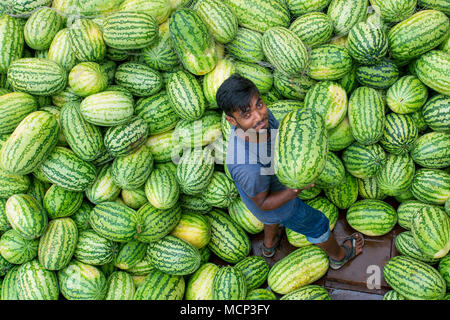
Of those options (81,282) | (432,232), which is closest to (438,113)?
(432,232)

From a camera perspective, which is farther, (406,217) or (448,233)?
(406,217)

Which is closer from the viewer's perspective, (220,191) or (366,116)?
(366,116)

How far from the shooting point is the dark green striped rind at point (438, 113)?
3326 millimetres

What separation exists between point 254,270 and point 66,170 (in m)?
1.72

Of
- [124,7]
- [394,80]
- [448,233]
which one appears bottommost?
[448,233]

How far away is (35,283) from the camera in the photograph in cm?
326

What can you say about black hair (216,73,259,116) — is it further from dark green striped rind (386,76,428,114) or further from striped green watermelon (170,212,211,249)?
dark green striped rind (386,76,428,114)

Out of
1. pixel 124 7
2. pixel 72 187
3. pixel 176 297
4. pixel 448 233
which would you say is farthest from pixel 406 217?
pixel 124 7

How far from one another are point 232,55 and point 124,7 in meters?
1.02

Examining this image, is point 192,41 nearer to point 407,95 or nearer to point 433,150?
point 407,95

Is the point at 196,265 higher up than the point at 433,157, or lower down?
lower down

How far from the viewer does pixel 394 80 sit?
3.49 metres

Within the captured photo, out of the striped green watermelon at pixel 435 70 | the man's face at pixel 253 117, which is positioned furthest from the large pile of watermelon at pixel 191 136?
the man's face at pixel 253 117
